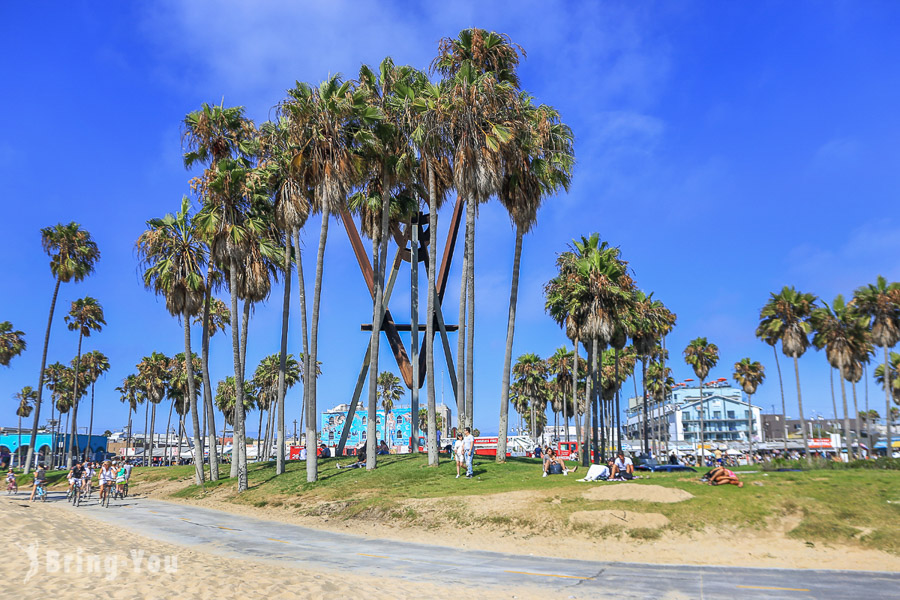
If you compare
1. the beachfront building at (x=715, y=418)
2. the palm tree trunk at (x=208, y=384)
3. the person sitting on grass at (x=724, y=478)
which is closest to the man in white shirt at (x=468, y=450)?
the person sitting on grass at (x=724, y=478)

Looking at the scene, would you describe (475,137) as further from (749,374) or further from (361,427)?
(361,427)

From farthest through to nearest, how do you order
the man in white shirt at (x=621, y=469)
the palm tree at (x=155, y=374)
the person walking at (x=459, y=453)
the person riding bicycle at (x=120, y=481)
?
the palm tree at (x=155, y=374)
the person riding bicycle at (x=120, y=481)
the person walking at (x=459, y=453)
the man in white shirt at (x=621, y=469)

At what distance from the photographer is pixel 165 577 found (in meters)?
11.1

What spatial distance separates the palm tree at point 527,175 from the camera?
27.9 m

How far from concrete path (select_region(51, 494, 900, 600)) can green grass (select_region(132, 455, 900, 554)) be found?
2.61 m

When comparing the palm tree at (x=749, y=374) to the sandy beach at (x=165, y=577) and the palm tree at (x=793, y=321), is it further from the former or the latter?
the sandy beach at (x=165, y=577)

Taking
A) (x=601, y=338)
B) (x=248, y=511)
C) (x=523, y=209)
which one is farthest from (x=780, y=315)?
(x=248, y=511)

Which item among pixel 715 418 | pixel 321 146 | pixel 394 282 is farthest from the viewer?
pixel 715 418

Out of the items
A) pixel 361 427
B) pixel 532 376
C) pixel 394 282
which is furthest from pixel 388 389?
pixel 394 282

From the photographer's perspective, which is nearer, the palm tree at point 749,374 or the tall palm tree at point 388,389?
the palm tree at point 749,374

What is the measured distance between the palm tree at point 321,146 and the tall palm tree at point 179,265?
9448 mm

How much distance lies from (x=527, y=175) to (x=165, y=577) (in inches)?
881

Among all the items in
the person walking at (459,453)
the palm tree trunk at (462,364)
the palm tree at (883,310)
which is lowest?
the person walking at (459,453)

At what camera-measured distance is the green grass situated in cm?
1583
